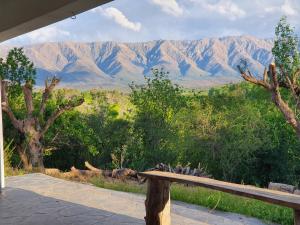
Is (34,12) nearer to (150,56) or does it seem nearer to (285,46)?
(285,46)

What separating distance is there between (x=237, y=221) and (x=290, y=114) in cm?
660

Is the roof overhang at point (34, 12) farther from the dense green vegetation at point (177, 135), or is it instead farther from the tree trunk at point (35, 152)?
the dense green vegetation at point (177, 135)

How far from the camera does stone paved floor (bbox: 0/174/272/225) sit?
4.55m

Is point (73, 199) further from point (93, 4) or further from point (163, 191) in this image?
point (93, 4)

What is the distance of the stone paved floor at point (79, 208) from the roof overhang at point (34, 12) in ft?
6.40

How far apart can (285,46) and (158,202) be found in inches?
429

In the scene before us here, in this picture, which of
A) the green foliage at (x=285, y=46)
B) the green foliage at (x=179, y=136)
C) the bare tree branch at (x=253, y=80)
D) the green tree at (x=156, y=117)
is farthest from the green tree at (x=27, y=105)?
the green foliage at (x=285, y=46)

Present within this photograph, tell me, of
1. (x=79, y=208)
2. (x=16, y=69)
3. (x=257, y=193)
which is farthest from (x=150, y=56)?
(x=257, y=193)

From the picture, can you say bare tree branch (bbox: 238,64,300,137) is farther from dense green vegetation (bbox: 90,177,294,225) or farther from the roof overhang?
the roof overhang

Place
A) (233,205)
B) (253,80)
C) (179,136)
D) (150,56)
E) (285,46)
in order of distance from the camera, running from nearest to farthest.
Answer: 1. (233,205)
2. (253,80)
3. (179,136)
4. (285,46)
5. (150,56)

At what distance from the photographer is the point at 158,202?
3992 mm

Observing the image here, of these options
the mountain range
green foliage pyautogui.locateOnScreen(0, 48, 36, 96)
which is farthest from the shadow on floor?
the mountain range

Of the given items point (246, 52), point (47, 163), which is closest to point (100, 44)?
point (246, 52)

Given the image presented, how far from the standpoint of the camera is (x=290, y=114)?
35.9 ft
